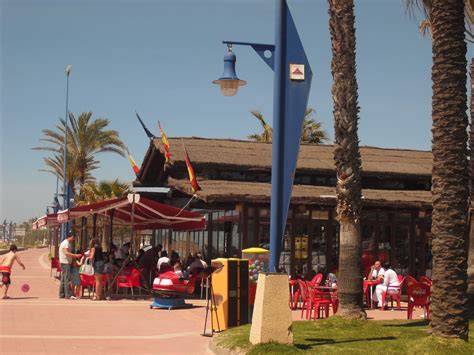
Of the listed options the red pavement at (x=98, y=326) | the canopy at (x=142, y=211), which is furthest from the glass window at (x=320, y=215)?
the red pavement at (x=98, y=326)

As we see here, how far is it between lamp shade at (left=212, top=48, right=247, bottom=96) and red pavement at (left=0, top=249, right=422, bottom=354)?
4.06 meters

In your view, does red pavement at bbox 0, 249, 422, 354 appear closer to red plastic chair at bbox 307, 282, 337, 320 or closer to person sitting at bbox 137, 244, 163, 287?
red plastic chair at bbox 307, 282, 337, 320

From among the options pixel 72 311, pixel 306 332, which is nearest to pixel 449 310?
pixel 306 332

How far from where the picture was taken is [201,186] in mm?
20844

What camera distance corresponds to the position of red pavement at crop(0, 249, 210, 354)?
10.7 m

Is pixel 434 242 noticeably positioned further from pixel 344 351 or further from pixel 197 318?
pixel 197 318

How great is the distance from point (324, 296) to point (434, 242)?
5742mm

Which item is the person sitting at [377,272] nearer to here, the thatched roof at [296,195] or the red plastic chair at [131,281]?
the thatched roof at [296,195]

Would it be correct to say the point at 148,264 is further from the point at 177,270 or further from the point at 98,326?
the point at 98,326

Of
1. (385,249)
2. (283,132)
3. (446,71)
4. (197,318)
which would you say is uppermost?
(446,71)

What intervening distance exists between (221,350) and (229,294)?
2.30 metres

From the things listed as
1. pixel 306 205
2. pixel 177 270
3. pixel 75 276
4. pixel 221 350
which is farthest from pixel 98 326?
pixel 306 205

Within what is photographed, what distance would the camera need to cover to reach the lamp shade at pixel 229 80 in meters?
11.3

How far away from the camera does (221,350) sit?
10.4 m
